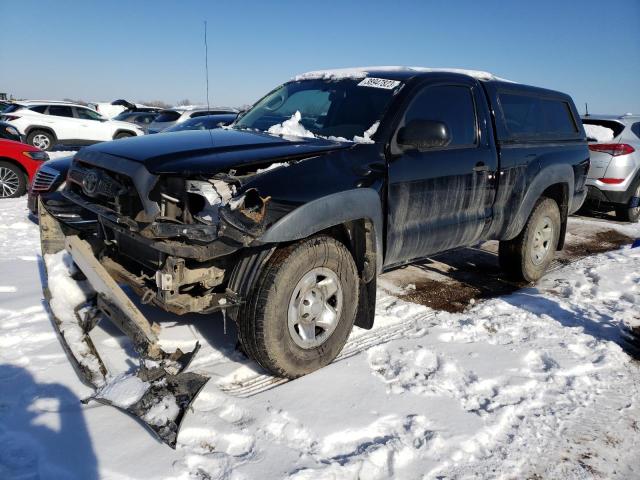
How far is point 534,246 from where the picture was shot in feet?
17.1

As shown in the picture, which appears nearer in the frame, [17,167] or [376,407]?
[376,407]

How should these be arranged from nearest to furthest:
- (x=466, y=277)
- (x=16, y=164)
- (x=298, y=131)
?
(x=298, y=131) < (x=466, y=277) < (x=16, y=164)

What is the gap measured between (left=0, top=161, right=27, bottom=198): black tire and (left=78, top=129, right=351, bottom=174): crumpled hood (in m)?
6.05

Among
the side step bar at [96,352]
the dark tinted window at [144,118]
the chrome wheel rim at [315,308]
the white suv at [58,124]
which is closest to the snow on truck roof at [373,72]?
the chrome wheel rim at [315,308]

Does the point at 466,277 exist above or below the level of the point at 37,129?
below

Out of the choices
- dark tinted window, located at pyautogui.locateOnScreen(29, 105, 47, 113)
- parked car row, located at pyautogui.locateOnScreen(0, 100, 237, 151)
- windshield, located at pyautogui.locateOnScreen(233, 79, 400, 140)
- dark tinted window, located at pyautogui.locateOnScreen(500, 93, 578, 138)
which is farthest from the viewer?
dark tinted window, located at pyautogui.locateOnScreen(29, 105, 47, 113)

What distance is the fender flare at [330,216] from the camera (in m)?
2.69

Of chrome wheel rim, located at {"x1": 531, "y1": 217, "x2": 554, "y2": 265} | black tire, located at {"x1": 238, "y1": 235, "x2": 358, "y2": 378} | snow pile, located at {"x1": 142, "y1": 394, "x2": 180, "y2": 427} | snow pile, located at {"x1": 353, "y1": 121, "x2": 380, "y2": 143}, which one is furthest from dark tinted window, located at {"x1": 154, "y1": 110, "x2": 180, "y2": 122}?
snow pile, located at {"x1": 142, "y1": 394, "x2": 180, "y2": 427}

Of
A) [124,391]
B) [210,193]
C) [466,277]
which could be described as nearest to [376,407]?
[124,391]

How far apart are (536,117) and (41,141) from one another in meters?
14.8

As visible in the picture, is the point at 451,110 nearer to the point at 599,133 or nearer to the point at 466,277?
the point at 466,277

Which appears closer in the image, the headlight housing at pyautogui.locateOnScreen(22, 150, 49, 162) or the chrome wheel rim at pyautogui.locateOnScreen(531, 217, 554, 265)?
the chrome wheel rim at pyautogui.locateOnScreen(531, 217, 554, 265)

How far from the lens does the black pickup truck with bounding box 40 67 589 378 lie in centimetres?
268

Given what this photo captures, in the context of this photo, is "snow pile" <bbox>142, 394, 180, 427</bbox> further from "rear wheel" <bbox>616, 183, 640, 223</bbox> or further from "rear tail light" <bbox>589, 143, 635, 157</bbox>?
"rear wheel" <bbox>616, 183, 640, 223</bbox>
